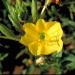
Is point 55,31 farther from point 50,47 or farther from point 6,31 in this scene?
point 6,31

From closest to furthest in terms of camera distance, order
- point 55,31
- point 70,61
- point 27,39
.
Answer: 1. point 27,39
2. point 55,31
3. point 70,61

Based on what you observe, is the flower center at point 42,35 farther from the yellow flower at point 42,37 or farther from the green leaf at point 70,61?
the green leaf at point 70,61

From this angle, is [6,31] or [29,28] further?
[6,31]

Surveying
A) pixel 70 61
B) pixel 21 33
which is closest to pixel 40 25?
pixel 21 33

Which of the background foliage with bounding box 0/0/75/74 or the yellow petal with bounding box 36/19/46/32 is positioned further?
the background foliage with bounding box 0/0/75/74

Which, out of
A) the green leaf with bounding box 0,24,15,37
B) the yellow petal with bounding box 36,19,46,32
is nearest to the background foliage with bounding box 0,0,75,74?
the green leaf with bounding box 0,24,15,37

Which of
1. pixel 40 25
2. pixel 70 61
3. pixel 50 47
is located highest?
pixel 40 25

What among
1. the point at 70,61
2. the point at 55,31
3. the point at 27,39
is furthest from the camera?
the point at 70,61

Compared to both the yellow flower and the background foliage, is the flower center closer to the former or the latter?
the yellow flower

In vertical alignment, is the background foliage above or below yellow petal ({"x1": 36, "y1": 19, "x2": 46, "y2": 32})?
below
